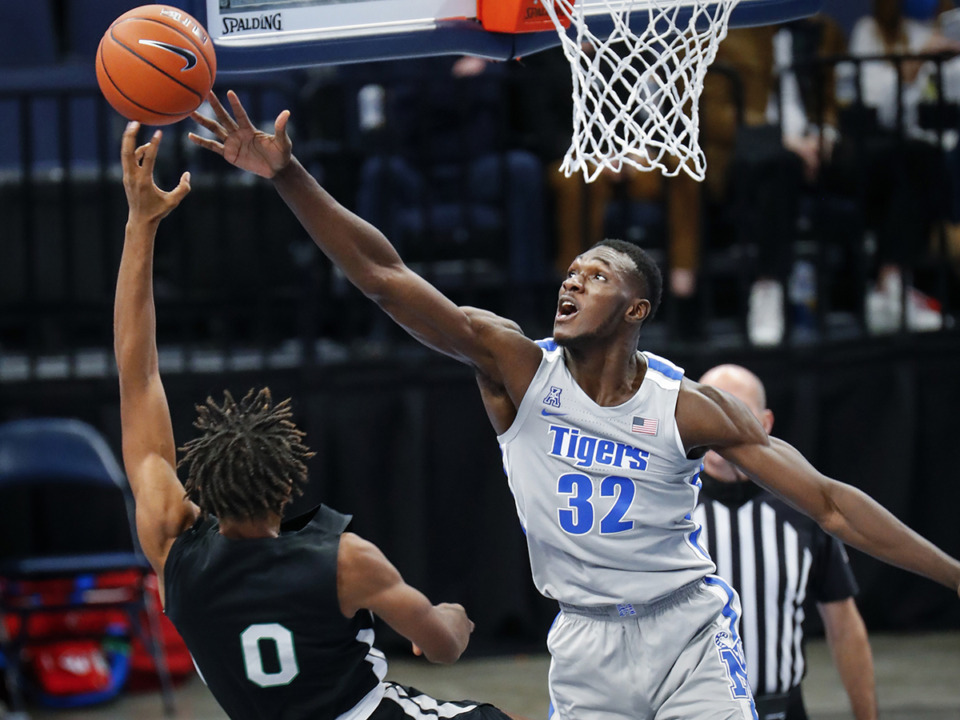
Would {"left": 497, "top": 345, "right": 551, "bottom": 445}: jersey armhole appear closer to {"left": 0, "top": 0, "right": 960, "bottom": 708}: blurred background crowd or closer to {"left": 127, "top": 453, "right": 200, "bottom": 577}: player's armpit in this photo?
{"left": 127, "top": 453, "right": 200, "bottom": 577}: player's armpit

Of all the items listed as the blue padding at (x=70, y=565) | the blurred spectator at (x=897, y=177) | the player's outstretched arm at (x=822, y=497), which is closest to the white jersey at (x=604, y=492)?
the player's outstretched arm at (x=822, y=497)

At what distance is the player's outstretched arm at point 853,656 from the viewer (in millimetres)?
4215

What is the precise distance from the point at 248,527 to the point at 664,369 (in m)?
1.35

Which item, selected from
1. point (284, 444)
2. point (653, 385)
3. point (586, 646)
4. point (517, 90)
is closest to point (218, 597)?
point (284, 444)

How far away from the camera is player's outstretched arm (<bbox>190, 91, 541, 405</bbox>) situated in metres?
3.37

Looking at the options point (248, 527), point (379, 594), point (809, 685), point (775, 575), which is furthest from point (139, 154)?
point (809, 685)

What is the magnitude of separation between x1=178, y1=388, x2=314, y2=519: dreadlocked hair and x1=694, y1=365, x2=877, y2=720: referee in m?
1.82

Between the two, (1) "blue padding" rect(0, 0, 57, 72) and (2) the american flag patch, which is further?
(1) "blue padding" rect(0, 0, 57, 72)

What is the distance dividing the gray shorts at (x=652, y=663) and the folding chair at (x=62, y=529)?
3006mm

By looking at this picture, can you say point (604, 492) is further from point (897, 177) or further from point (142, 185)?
point (897, 177)

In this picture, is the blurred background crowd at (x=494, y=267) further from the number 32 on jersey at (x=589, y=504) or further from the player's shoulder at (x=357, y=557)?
the player's shoulder at (x=357, y=557)

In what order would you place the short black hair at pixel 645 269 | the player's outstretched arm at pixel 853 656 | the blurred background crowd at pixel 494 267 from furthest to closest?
the blurred background crowd at pixel 494 267 → the player's outstretched arm at pixel 853 656 → the short black hair at pixel 645 269

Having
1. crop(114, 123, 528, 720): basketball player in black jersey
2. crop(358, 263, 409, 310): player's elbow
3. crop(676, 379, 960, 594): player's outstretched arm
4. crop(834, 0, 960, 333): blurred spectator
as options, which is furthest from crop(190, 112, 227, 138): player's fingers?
crop(834, 0, 960, 333): blurred spectator

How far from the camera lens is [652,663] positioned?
3.47 meters
